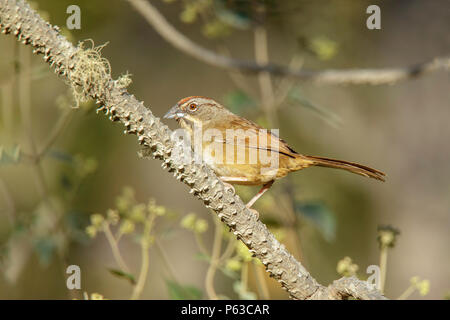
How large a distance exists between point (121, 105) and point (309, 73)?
9.35 ft

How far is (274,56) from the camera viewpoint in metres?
7.87

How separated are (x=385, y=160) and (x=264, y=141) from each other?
3288mm

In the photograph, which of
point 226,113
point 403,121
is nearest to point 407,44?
point 403,121

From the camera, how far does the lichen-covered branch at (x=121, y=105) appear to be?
2277 mm

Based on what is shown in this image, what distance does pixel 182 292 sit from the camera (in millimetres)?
3105

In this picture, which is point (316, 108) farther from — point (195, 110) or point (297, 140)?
point (297, 140)

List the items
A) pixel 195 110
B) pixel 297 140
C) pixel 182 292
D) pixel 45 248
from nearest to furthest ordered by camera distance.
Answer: pixel 182 292 < pixel 45 248 < pixel 195 110 < pixel 297 140

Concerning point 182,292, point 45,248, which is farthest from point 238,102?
point 45,248

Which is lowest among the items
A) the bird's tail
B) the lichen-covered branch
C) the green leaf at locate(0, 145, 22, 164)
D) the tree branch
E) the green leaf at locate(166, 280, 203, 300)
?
the green leaf at locate(166, 280, 203, 300)

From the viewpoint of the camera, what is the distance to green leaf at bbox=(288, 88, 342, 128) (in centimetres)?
382

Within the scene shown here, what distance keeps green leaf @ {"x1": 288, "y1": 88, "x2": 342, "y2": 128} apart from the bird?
320 mm

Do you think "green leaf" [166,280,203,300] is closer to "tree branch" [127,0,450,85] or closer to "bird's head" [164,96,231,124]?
"bird's head" [164,96,231,124]

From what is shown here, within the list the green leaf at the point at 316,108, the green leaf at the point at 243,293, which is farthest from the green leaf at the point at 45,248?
the green leaf at the point at 316,108

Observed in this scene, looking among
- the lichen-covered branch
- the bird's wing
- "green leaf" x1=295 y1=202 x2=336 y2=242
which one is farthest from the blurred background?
the lichen-covered branch
